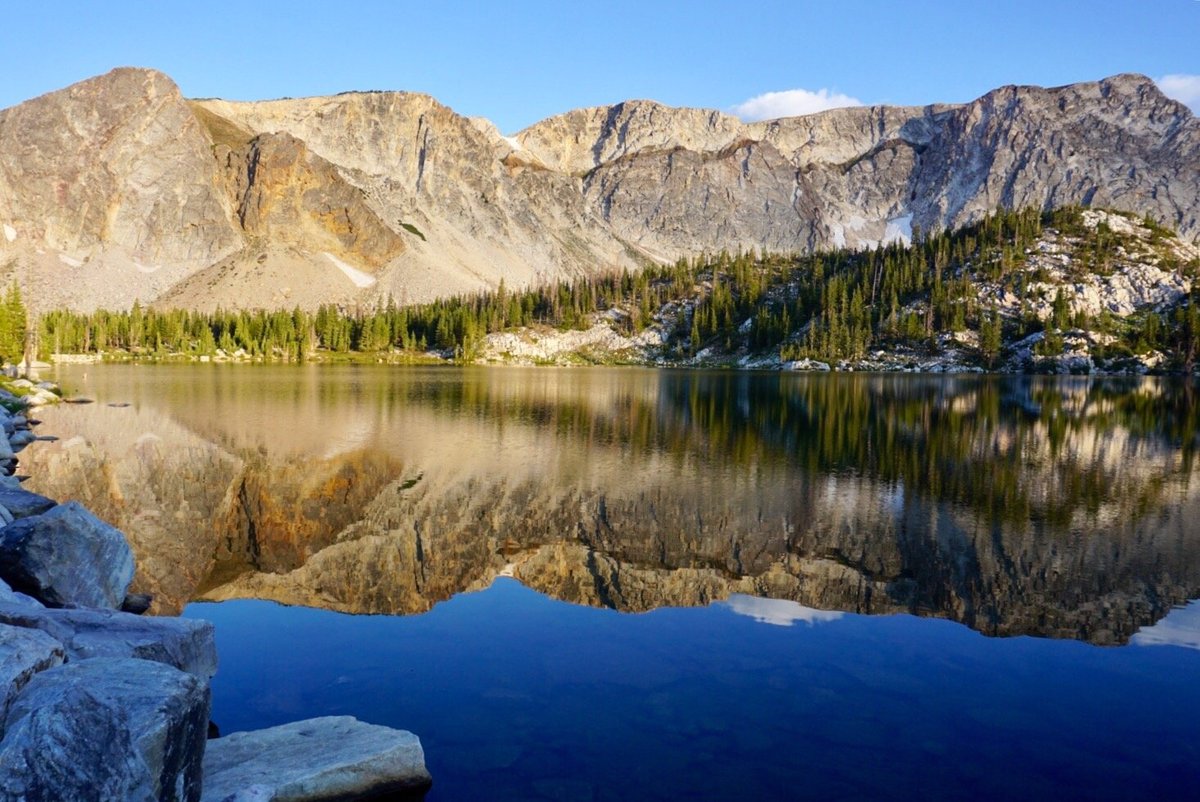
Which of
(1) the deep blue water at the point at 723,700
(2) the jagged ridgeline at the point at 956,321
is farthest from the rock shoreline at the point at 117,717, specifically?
(2) the jagged ridgeline at the point at 956,321

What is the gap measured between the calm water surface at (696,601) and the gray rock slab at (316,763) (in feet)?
2.53

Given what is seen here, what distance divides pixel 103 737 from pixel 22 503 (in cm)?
1785

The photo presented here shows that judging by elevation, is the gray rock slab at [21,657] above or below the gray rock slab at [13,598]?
Answer: above

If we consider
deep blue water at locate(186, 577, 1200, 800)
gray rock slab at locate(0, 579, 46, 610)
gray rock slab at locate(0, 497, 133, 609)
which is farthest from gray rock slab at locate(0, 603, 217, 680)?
gray rock slab at locate(0, 497, 133, 609)

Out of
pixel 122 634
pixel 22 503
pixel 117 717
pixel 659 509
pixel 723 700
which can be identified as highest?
pixel 117 717

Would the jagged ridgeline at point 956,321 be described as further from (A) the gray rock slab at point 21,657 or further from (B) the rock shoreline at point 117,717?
(A) the gray rock slab at point 21,657

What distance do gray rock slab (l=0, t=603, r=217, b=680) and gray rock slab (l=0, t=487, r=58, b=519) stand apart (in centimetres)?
1061

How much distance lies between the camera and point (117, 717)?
297 inches

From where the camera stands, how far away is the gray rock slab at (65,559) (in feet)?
46.3

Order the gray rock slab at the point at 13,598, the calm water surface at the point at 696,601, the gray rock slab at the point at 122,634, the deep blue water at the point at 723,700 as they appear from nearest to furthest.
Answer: the gray rock slab at the point at 122,634 < the deep blue water at the point at 723,700 < the gray rock slab at the point at 13,598 < the calm water surface at the point at 696,601

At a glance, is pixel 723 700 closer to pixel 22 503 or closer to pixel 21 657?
pixel 21 657

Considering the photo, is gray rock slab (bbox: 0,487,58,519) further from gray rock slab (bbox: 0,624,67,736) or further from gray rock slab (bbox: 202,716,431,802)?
gray rock slab (bbox: 202,716,431,802)

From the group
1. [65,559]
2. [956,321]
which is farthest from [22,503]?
[956,321]

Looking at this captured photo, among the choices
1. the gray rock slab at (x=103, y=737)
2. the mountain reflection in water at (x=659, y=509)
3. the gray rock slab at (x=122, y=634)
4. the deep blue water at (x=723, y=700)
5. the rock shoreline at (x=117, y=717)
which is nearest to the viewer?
the gray rock slab at (x=103, y=737)
